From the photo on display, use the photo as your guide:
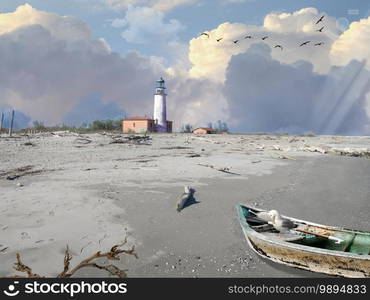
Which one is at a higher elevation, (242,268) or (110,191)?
(110,191)

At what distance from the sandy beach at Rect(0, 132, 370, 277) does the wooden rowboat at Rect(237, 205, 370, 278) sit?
37cm

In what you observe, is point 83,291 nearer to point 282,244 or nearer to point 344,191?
point 282,244

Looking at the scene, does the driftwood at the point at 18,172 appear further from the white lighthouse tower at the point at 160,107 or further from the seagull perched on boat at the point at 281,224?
the white lighthouse tower at the point at 160,107

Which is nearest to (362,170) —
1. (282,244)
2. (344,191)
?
(344,191)

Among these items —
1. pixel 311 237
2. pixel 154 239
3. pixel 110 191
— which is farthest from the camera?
pixel 110 191

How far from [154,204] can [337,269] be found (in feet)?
20.0

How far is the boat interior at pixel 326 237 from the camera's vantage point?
24.5 feet

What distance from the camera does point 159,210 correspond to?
34.2ft

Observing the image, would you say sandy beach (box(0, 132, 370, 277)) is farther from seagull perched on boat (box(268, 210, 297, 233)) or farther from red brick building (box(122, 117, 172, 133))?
red brick building (box(122, 117, 172, 133))

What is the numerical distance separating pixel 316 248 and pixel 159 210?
204 inches

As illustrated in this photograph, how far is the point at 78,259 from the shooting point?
7.15 m

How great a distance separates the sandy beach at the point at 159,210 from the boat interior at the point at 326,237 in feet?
2.38

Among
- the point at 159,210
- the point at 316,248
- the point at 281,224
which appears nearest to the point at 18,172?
the point at 159,210

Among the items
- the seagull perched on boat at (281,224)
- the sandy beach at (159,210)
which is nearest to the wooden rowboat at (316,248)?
the seagull perched on boat at (281,224)
